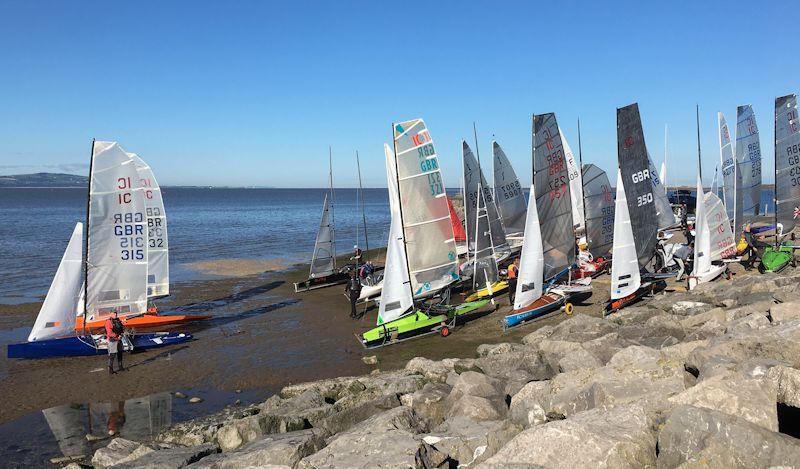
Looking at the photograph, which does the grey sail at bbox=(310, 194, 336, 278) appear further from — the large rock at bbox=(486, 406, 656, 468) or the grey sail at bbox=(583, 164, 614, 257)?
the large rock at bbox=(486, 406, 656, 468)

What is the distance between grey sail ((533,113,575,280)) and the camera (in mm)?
19562

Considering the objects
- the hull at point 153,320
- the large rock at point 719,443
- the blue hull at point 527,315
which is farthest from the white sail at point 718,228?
the hull at point 153,320

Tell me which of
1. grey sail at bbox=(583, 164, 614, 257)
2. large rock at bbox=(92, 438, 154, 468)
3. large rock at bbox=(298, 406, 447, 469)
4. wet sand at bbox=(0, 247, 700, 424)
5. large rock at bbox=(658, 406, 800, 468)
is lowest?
wet sand at bbox=(0, 247, 700, 424)

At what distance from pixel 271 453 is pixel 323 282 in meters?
19.9

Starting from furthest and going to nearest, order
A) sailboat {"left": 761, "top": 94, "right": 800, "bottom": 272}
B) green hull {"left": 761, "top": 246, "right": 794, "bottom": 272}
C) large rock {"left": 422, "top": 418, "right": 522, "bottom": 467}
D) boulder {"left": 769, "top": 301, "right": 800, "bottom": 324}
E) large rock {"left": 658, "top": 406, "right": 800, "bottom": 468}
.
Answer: sailboat {"left": 761, "top": 94, "right": 800, "bottom": 272}, green hull {"left": 761, "top": 246, "right": 794, "bottom": 272}, boulder {"left": 769, "top": 301, "right": 800, "bottom": 324}, large rock {"left": 422, "top": 418, "right": 522, "bottom": 467}, large rock {"left": 658, "top": 406, "right": 800, "bottom": 468}

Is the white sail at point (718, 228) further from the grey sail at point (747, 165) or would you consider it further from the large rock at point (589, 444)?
the large rock at point (589, 444)

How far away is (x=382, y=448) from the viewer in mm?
8078

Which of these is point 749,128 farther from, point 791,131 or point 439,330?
point 439,330

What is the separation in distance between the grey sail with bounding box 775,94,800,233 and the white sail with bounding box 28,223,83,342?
25.2 metres

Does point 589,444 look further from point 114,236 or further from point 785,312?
point 114,236

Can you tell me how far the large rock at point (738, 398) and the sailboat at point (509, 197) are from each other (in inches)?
880

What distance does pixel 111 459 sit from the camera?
10352 mm

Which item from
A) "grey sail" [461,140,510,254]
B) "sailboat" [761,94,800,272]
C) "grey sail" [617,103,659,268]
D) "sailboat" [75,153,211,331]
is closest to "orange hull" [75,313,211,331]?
"sailboat" [75,153,211,331]

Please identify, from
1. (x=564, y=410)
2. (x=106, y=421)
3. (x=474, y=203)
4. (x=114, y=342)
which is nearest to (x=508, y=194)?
(x=474, y=203)
